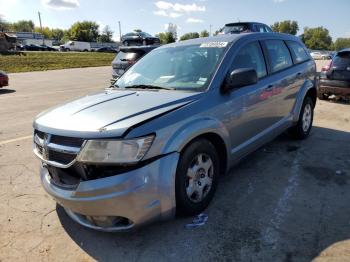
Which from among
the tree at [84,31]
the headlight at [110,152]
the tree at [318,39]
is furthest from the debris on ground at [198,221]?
the tree at [318,39]

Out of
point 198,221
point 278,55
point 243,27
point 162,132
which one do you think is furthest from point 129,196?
point 243,27

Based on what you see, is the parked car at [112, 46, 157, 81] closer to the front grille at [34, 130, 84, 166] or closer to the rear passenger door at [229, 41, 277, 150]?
the rear passenger door at [229, 41, 277, 150]

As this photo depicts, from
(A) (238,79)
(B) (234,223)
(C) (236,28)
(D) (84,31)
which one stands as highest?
(D) (84,31)

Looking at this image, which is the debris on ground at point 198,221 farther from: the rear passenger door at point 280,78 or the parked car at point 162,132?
the rear passenger door at point 280,78

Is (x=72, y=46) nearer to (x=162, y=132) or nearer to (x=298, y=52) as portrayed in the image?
(x=298, y=52)

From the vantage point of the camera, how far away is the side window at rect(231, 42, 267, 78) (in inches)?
164

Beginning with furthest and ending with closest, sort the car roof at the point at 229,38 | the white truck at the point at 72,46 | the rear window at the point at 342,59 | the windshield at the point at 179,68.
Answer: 1. the white truck at the point at 72,46
2. the rear window at the point at 342,59
3. the car roof at the point at 229,38
4. the windshield at the point at 179,68

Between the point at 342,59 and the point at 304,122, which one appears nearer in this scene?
the point at 304,122

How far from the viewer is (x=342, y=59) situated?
9.91m

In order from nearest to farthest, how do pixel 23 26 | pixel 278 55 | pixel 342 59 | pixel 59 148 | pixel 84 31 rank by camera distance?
1. pixel 59 148
2. pixel 278 55
3. pixel 342 59
4. pixel 84 31
5. pixel 23 26

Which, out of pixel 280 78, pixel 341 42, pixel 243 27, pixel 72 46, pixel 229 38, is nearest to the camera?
pixel 229 38

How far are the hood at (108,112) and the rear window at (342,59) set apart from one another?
7.78 metres

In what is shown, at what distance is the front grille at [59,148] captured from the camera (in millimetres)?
2904

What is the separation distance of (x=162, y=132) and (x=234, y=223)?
120 cm
